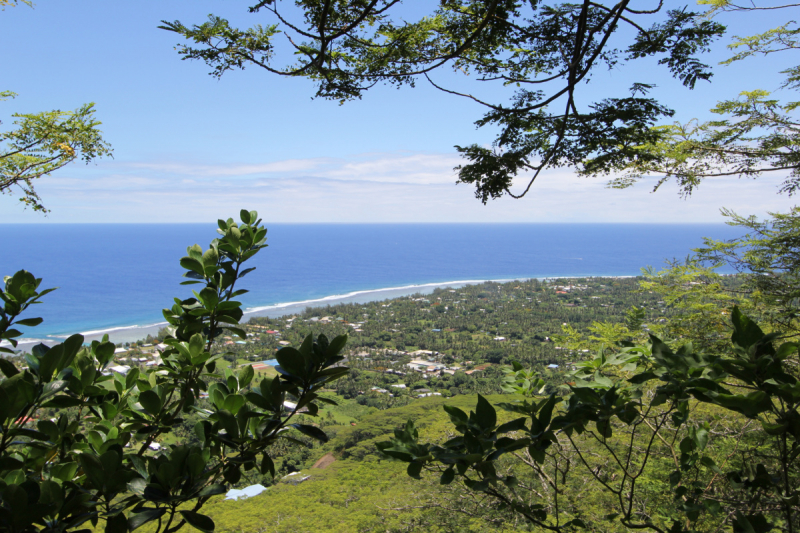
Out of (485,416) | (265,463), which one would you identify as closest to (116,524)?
(265,463)

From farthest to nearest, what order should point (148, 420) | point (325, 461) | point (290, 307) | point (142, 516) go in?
point (290, 307)
point (325, 461)
point (148, 420)
point (142, 516)

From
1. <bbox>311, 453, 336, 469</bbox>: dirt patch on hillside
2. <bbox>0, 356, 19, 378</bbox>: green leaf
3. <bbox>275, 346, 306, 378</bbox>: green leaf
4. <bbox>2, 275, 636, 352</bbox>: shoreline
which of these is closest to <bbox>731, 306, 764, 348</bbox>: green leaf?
<bbox>275, 346, 306, 378</bbox>: green leaf

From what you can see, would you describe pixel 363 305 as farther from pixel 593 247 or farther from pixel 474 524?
pixel 593 247

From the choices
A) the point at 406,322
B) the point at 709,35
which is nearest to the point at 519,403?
the point at 709,35

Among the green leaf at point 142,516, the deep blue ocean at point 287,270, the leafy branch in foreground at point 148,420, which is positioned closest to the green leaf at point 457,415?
the leafy branch in foreground at point 148,420

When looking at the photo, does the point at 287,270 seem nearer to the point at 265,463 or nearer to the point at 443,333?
the point at 443,333

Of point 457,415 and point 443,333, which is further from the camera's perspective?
point 443,333
